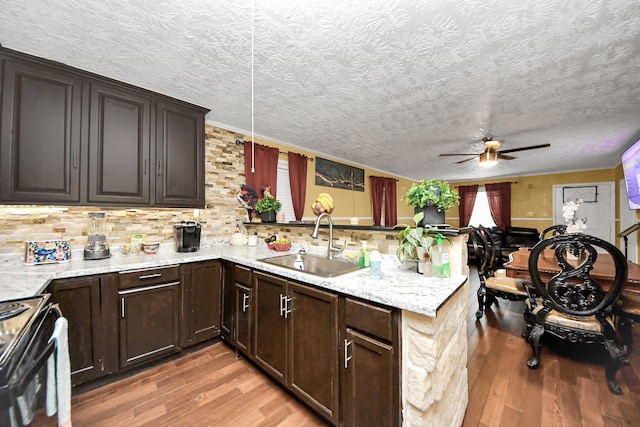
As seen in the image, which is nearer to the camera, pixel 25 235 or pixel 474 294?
pixel 25 235

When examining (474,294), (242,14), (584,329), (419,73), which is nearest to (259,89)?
(242,14)

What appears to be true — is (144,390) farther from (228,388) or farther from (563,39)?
(563,39)

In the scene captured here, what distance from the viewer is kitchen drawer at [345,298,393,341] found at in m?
1.12

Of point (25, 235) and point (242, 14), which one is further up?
point (242, 14)

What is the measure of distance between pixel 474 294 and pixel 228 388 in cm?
375

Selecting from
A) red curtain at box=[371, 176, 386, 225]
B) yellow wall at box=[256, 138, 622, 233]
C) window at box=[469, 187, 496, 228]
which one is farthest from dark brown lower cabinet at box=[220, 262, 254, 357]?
window at box=[469, 187, 496, 228]

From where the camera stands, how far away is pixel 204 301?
220 centimetres

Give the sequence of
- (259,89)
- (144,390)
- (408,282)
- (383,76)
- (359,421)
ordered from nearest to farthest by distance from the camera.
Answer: (359,421) → (408,282) → (144,390) → (383,76) → (259,89)

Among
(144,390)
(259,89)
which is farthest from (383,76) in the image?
(144,390)

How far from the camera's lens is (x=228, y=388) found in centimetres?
174

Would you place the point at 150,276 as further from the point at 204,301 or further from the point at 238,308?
the point at 238,308

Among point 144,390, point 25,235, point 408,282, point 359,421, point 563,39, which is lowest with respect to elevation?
point 144,390

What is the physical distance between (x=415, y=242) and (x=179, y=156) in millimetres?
2336

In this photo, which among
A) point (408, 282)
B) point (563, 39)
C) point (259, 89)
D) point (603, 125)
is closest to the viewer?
point (408, 282)
